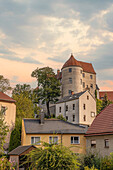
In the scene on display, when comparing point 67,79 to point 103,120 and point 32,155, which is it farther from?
point 32,155

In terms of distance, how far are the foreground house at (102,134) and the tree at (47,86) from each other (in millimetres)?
36298

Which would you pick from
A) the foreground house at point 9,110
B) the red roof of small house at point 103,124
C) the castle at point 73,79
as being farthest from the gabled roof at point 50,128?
the castle at point 73,79

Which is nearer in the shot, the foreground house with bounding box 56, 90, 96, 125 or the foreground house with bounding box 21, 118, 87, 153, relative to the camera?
the foreground house with bounding box 21, 118, 87, 153

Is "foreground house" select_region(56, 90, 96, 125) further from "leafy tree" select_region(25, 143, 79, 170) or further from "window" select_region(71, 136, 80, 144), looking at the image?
"leafy tree" select_region(25, 143, 79, 170)

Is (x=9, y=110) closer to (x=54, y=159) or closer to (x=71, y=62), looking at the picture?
(x=71, y=62)

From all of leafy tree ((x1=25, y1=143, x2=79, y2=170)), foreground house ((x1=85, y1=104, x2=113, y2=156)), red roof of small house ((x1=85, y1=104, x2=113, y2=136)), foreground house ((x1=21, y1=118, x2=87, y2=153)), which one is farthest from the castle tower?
leafy tree ((x1=25, y1=143, x2=79, y2=170))

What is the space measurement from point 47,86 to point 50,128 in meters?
35.5

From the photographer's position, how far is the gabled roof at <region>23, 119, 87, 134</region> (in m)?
31.2

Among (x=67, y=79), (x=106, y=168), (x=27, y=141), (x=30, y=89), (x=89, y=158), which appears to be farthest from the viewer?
(x=30, y=89)

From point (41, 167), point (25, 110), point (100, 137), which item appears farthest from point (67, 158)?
point (25, 110)

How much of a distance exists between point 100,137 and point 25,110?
2958 centimetres

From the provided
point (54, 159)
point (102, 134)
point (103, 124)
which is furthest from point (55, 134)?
point (54, 159)

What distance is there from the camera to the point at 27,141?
99.9 feet

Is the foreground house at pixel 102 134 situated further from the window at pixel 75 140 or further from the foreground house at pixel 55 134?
the window at pixel 75 140
